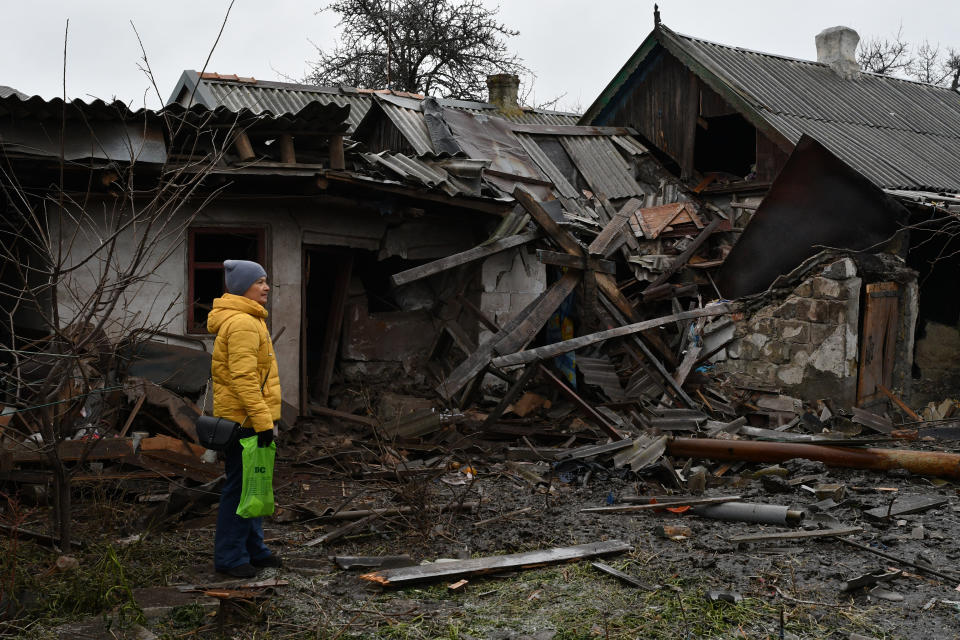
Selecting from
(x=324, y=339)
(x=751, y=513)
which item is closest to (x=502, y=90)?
(x=324, y=339)

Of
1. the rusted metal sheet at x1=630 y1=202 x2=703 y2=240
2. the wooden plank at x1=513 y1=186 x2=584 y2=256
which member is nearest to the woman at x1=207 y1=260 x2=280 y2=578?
the wooden plank at x1=513 y1=186 x2=584 y2=256

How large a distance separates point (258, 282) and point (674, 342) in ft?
24.0

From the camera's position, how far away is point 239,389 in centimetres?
481

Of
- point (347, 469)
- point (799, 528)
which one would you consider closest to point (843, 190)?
point (799, 528)

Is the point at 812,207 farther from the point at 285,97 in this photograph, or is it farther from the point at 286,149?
the point at 285,97

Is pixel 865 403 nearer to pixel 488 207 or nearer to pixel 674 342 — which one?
pixel 674 342

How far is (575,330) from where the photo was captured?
1081cm

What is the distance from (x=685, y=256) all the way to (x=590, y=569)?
7.63 meters

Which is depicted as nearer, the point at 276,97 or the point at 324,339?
the point at 324,339

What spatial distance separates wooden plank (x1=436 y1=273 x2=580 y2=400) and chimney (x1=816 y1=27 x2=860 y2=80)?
9.57 meters

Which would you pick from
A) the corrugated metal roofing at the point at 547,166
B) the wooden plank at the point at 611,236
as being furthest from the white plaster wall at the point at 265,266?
the corrugated metal roofing at the point at 547,166

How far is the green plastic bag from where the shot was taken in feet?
15.5

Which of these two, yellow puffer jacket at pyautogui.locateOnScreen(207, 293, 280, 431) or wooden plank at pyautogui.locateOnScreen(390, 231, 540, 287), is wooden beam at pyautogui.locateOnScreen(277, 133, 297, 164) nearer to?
wooden plank at pyautogui.locateOnScreen(390, 231, 540, 287)

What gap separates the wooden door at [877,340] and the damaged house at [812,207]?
3 centimetres
